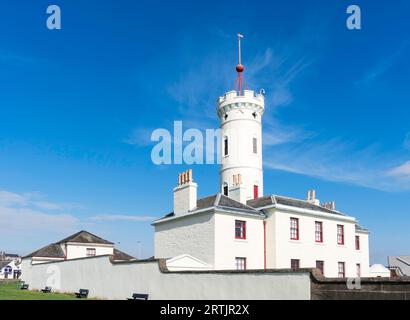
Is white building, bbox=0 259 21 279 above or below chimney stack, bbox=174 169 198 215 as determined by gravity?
below

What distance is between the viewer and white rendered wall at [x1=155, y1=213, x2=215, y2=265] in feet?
93.3

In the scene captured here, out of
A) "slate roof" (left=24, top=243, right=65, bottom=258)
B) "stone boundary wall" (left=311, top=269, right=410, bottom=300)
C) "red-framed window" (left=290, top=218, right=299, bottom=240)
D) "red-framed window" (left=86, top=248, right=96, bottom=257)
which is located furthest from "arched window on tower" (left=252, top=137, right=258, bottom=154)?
"stone boundary wall" (left=311, top=269, right=410, bottom=300)

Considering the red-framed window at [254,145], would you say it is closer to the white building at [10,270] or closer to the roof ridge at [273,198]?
the roof ridge at [273,198]

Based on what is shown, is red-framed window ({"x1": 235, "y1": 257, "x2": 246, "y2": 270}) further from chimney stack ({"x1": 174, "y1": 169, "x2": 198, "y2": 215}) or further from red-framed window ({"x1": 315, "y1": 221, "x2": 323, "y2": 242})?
red-framed window ({"x1": 315, "y1": 221, "x2": 323, "y2": 242})

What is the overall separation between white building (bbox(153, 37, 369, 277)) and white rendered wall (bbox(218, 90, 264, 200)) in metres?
2.65

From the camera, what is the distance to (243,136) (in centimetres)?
4100

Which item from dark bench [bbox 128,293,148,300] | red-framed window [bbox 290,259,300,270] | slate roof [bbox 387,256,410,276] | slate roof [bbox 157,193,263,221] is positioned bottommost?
slate roof [bbox 387,256,410,276]

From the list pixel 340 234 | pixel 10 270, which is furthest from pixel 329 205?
pixel 10 270

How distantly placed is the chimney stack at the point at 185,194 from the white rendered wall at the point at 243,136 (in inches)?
357

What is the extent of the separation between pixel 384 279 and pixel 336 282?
5.11 ft
